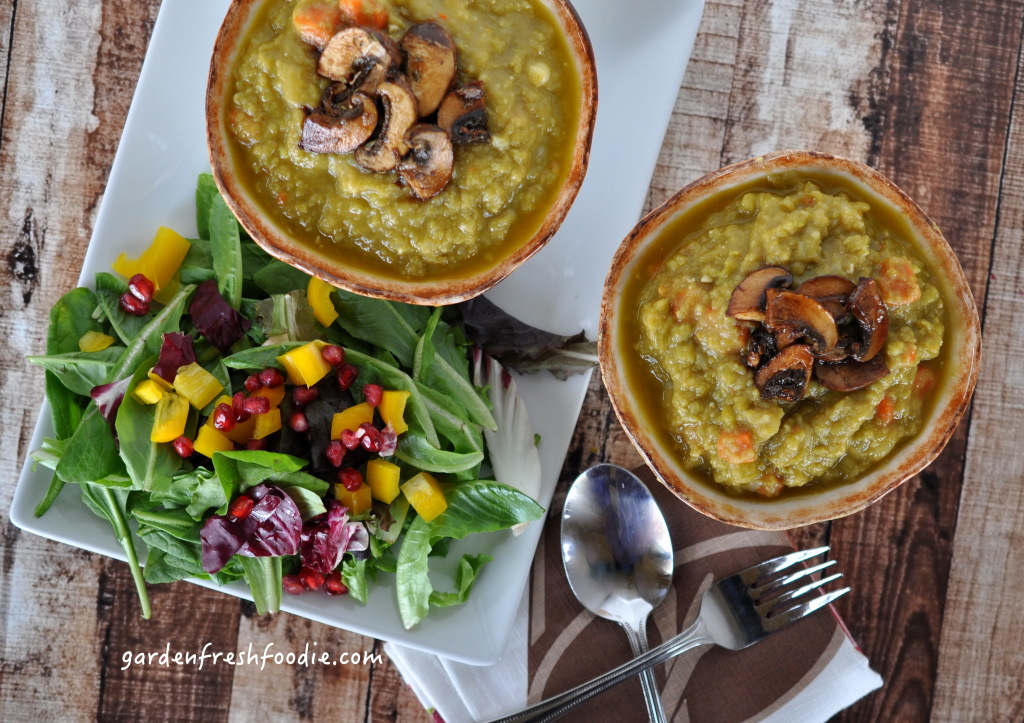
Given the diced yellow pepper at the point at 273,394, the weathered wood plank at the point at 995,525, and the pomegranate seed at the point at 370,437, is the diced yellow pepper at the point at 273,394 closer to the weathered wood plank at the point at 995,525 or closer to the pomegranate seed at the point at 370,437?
the pomegranate seed at the point at 370,437

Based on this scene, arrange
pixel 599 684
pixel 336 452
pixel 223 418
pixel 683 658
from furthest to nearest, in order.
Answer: pixel 683 658 < pixel 599 684 < pixel 336 452 < pixel 223 418

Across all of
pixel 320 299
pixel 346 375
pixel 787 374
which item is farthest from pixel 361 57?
pixel 787 374

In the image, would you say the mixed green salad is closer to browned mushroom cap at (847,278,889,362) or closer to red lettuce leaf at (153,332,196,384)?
red lettuce leaf at (153,332,196,384)

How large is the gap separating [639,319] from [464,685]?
A: 4.65ft

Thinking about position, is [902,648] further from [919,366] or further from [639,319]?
[639,319]

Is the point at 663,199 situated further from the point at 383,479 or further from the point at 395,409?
the point at 383,479

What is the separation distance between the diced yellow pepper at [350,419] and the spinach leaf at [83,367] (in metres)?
0.70

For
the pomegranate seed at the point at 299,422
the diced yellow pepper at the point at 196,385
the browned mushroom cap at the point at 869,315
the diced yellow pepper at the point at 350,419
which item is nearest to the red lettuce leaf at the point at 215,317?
the diced yellow pepper at the point at 196,385

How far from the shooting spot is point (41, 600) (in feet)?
9.48

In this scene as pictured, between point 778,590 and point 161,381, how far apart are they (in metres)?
2.10

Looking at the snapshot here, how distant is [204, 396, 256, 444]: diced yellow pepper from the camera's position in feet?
7.98

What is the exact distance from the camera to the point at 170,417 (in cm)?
243

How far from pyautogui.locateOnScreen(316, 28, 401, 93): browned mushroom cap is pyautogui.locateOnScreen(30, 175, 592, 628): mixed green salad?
0.72m

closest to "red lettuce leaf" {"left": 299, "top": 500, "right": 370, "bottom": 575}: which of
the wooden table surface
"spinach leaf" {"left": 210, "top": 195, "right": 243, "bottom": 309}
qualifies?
the wooden table surface
